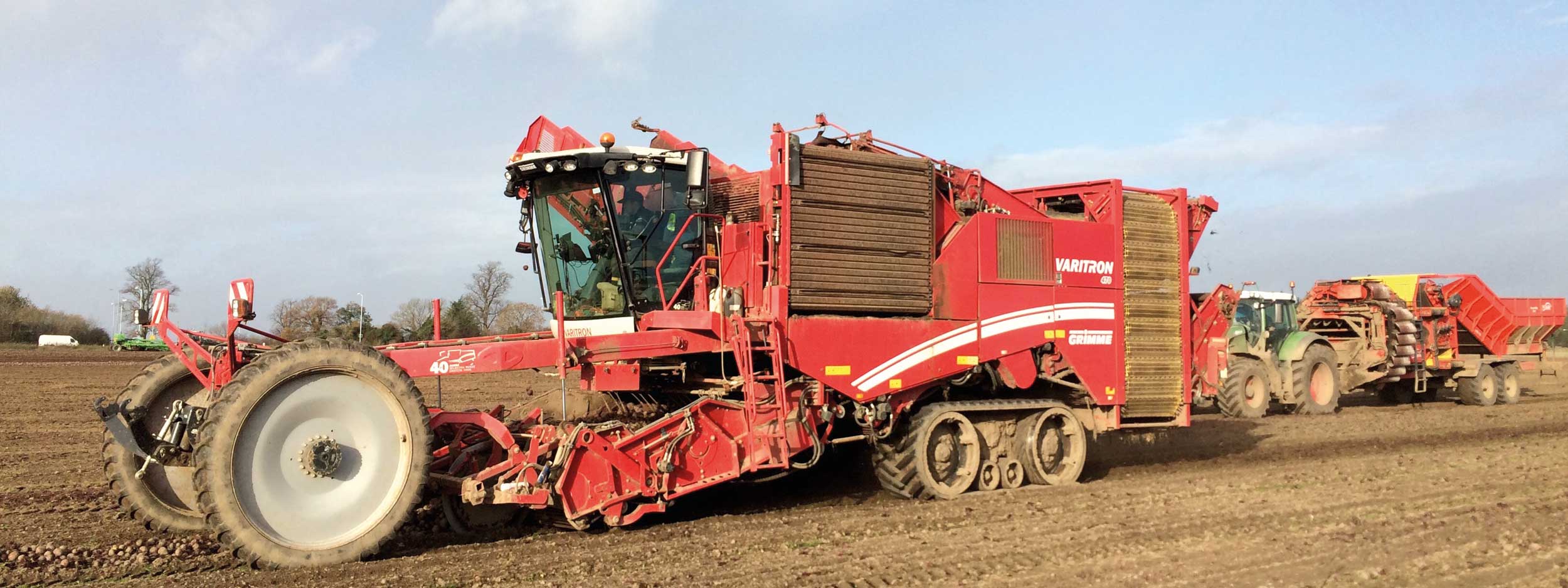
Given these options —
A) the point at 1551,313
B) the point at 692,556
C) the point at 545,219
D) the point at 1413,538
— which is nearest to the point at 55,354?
the point at 545,219

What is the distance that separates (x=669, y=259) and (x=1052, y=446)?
12.6 ft

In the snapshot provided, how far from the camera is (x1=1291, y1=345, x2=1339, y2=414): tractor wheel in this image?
57.3 ft

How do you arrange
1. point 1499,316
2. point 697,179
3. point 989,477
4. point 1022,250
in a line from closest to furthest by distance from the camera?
point 697,179, point 989,477, point 1022,250, point 1499,316

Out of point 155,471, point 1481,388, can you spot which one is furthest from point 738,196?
point 1481,388

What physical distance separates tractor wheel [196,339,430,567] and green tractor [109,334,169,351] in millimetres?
49120

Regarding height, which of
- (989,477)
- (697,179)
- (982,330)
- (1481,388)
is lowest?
(989,477)

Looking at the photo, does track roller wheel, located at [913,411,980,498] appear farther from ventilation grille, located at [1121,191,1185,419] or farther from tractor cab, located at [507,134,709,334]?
tractor cab, located at [507,134,709,334]

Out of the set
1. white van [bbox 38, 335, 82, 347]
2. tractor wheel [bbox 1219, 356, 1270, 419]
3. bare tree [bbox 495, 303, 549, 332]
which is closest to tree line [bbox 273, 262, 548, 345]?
bare tree [bbox 495, 303, 549, 332]

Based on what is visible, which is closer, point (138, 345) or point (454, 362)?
point (454, 362)

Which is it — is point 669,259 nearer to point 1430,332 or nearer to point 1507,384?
point 1430,332

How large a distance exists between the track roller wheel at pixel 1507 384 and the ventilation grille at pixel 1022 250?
17.6m

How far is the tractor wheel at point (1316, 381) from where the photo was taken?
688 inches

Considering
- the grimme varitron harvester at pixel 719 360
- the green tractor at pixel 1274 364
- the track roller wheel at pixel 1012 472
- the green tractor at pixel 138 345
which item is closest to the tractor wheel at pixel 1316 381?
the green tractor at pixel 1274 364

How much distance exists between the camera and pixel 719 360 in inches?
317
